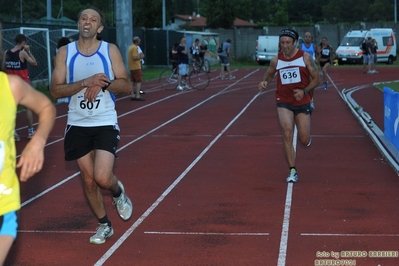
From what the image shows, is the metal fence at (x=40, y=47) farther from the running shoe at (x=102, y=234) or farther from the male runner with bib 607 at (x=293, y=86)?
the running shoe at (x=102, y=234)

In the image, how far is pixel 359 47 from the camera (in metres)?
51.1

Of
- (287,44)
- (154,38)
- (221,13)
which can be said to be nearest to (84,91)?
(287,44)

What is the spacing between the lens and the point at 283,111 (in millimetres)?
10375

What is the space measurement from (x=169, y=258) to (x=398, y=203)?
3350 millimetres

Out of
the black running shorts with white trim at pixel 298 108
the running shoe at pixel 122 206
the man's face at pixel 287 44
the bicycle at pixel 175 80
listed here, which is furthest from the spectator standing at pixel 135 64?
the running shoe at pixel 122 206

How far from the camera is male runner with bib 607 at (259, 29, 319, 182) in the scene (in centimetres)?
1023

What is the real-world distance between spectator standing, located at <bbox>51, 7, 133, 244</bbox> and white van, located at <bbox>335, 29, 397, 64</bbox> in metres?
45.0

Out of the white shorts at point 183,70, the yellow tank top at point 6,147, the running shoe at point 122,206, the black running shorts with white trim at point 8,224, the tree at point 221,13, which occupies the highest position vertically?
the tree at point 221,13

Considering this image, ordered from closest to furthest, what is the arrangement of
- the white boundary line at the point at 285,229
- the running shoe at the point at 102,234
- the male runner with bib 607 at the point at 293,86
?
the white boundary line at the point at 285,229
the running shoe at the point at 102,234
the male runner with bib 607 at the point at 293,86

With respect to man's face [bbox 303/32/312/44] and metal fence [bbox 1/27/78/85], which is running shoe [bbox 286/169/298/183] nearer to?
man's face [bbox 303/32/312/44]

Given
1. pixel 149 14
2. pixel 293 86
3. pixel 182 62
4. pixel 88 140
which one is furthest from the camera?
pixel 149 14

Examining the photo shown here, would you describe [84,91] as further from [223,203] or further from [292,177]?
[292,177]

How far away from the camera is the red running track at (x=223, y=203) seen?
23.2 ft

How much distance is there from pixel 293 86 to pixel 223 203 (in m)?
1.94
